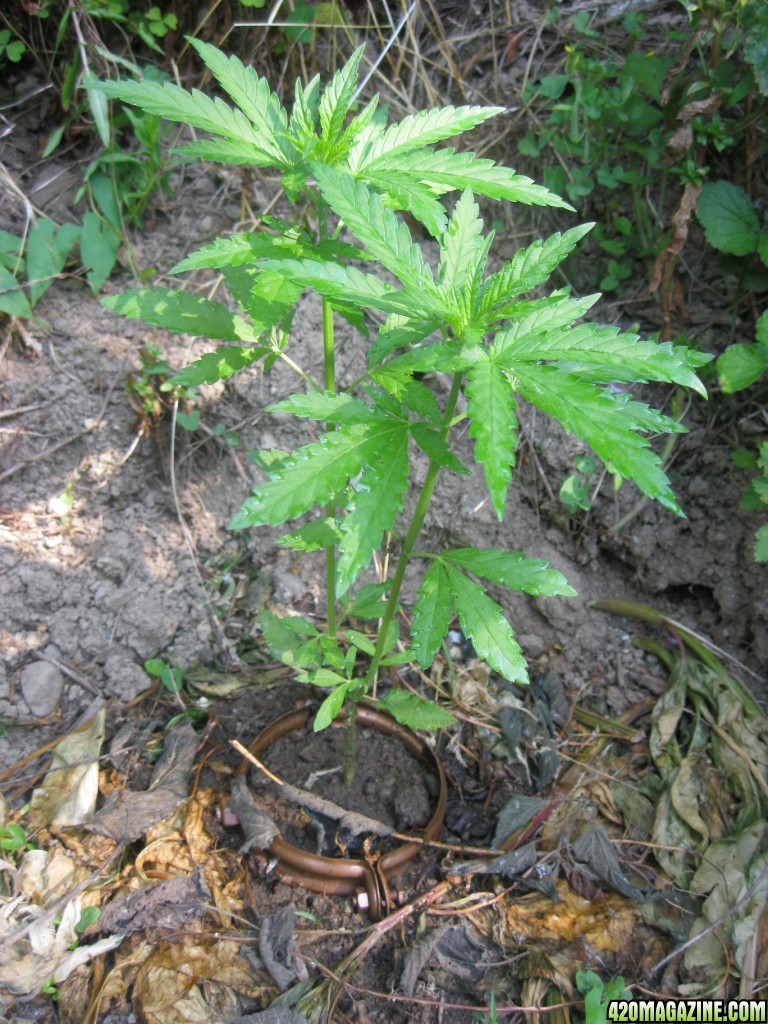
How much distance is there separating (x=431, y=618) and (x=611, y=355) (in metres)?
0.68

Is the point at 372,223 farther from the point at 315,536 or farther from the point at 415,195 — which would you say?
the point at 315,536

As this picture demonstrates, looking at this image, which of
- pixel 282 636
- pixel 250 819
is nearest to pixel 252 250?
pixel 282 636

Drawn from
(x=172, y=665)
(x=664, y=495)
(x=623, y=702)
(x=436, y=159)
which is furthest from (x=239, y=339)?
(x=623, y=702)

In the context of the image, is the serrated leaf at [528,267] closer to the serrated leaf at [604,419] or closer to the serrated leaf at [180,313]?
the serrated leaf at [604,419]

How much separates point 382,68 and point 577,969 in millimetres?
3370

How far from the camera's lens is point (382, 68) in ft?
9.91

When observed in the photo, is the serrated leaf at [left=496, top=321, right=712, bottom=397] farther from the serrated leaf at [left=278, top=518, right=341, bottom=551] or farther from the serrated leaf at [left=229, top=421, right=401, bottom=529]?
the serrated leaf at [left=278, top=518, right=341, bottom=551]

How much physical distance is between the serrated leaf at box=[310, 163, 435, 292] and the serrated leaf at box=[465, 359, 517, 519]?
28 centimetres

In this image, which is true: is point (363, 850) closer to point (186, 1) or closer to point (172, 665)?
point (172, 665)

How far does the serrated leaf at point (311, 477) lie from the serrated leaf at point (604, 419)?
0.35 metres

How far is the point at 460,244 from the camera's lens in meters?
1.47

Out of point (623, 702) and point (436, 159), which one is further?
point (623, 702)

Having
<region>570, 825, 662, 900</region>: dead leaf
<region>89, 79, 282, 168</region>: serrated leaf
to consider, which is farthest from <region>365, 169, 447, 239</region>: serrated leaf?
<region>570, 825, 662, 900</region>: dead leaf

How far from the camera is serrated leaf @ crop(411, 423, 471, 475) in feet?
4.81
